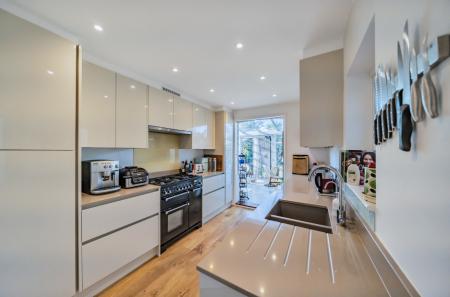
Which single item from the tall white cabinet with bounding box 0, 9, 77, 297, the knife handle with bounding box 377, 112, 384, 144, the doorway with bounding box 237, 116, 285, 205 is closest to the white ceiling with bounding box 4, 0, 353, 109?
the tall white cabinet with bounding box 0, 9, 77, 297

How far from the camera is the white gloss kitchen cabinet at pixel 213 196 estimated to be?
10.2 ft

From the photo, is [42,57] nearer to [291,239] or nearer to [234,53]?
[234,53]

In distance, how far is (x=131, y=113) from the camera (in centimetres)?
214

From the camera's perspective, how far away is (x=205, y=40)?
5.18 feet

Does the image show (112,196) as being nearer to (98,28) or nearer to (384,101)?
(98,28)

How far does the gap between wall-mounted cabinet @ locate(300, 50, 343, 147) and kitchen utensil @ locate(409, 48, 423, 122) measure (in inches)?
45.8

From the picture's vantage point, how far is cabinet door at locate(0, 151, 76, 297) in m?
1.10

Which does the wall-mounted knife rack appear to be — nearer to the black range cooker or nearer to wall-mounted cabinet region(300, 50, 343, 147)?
wall-mounted cabinet region(300, 50, 343, 147)

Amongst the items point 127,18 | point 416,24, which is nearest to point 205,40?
point 127,18

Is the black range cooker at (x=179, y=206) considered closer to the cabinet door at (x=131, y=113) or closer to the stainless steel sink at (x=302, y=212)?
the cabinet door at (x=131, y=113)

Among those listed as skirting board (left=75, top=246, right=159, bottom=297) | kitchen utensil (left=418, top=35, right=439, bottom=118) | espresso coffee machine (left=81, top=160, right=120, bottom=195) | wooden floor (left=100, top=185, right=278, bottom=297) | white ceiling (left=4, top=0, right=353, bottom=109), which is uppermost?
white ceiling (left=4, top=0, right=353, bottom=109)

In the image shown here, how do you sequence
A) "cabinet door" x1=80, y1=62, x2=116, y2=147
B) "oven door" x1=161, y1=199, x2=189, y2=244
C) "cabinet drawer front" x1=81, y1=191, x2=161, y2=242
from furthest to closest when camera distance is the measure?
"oven door" x1=161, y1=199, x2=189, y2=244
"cabinet door" x1=80, y1=62, x2=116, y2=147
"cabinet drawer front" x1=81, y1=191, x2=161, y2=242

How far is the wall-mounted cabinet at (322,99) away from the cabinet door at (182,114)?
6.38 ft

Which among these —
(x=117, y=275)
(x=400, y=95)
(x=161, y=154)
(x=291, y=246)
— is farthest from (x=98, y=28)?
(x=117, y=275)
